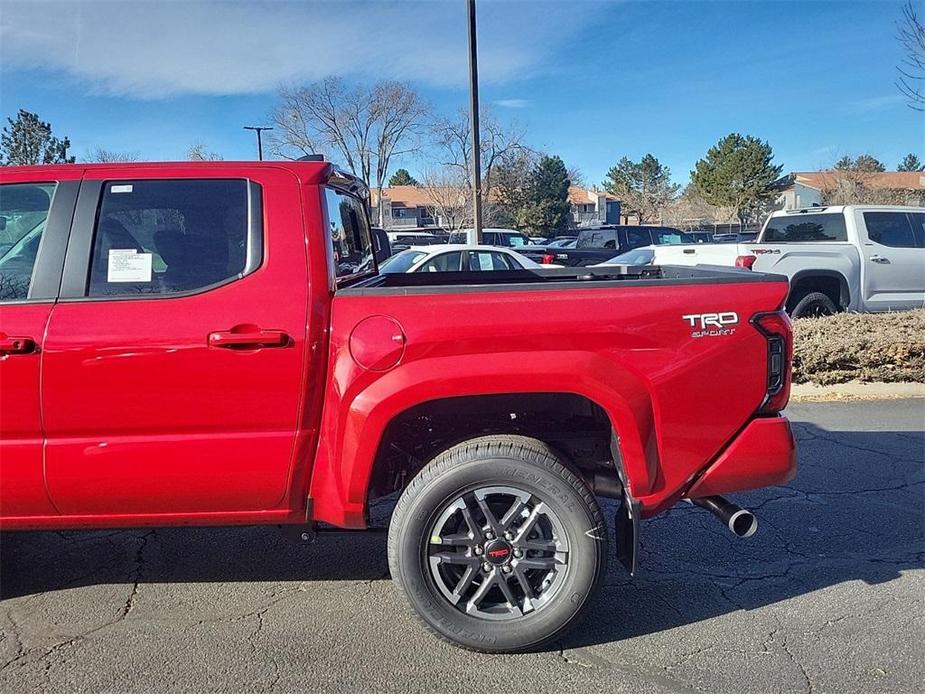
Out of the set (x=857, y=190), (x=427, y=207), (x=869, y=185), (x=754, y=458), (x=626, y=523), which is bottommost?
(x=626, y=523)

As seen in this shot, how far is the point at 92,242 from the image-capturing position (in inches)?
115

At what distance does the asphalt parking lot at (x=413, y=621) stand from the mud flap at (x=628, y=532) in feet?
1.22

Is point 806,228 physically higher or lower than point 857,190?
lower

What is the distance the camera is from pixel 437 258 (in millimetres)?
12359

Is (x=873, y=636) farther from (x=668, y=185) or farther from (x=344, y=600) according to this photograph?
(x=668, y=185)

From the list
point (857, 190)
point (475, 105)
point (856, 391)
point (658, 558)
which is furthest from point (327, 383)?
point (857, 190)

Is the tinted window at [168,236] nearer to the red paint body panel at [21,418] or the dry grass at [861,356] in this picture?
the red paint body panel at [21,418]

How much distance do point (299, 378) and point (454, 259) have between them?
32.4 ft

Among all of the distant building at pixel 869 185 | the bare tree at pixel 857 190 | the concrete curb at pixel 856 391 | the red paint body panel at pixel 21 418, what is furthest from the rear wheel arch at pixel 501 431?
the bare tree at pixel 857 190

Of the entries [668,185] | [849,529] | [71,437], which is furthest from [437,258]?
[668,185]

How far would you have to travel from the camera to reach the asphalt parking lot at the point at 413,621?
2758 millimetres

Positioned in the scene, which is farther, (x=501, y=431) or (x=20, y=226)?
(x=501, y=431)

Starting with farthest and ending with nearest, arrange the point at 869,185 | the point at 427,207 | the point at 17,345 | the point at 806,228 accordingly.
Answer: the point at 427,207, the point at 869,185, the point at 806,228, the point at 17,345

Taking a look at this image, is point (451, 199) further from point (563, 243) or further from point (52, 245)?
point (52, 245)
